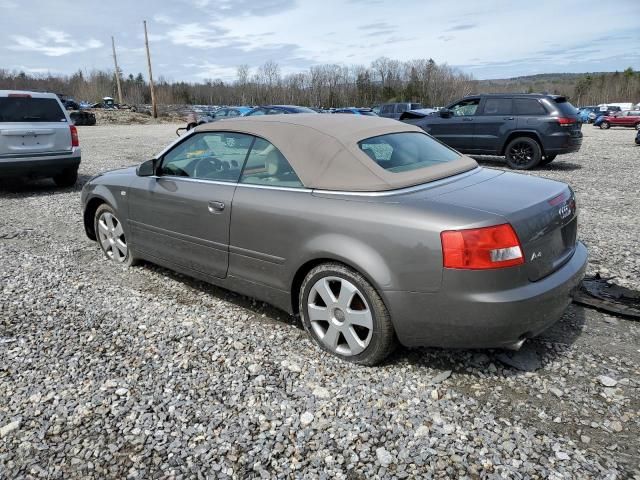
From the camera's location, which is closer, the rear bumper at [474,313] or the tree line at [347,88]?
the rear bumper at [474,313]

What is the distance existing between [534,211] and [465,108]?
1079 centimetres

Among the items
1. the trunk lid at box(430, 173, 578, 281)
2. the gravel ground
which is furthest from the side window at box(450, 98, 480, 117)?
the trunk lid at box(430, 173, 578, 281)

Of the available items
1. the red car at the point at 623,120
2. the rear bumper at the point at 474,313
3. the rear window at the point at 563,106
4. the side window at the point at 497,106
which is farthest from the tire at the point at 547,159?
the red car at the point at 623,120

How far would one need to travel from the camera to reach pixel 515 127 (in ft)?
38.4

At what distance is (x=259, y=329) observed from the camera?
3656mm

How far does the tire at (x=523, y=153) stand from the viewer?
11552 millimetres

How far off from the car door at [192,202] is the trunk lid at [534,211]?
5.28 feet

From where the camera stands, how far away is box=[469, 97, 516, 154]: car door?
11.9 m

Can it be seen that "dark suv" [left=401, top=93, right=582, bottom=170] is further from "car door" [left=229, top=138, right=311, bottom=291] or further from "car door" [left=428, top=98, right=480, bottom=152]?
"car door" [left=229, top=138, right=311, bottom=291]

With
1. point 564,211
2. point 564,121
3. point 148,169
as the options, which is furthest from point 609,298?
point 564,121

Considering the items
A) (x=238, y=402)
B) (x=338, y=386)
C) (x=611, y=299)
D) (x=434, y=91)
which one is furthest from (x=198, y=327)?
(x=434, y=91)

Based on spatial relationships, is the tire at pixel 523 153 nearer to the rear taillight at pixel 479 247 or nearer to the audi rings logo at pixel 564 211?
the audi rings logo at pixel 564 211

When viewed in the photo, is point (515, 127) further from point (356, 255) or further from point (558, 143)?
point (356, 255)

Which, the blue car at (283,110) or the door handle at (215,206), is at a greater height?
the blue car at (283,110)
